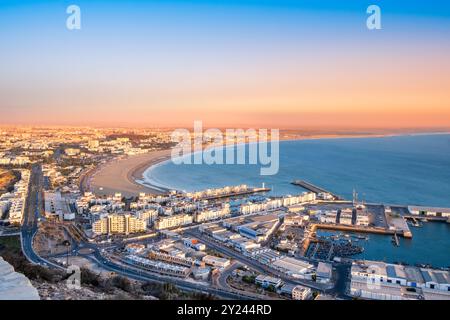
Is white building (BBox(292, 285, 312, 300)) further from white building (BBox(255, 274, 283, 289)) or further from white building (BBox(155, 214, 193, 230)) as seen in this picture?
white building (BBox(155, 214, 193, 230))

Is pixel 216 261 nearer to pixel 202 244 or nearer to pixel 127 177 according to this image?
pixel 202 244

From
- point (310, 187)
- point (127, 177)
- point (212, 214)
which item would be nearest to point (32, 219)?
point (212, 214)

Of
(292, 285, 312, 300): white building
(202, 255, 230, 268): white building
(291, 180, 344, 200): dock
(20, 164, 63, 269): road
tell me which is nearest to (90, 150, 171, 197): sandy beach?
(20, 164, 63, 269): road

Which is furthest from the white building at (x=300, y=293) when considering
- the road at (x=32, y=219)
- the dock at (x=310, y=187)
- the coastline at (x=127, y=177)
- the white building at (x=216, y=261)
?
the coastline at (x=127, y=177)

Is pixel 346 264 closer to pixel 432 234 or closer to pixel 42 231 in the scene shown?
pixel 432 234

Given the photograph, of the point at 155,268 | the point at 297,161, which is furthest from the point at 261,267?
the point at 297,161

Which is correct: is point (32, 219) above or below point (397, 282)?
above
